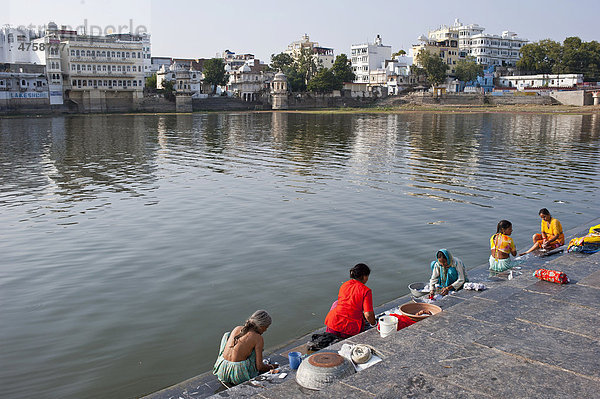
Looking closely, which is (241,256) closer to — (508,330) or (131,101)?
(508,330)

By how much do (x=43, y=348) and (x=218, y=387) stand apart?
3036 millimetres

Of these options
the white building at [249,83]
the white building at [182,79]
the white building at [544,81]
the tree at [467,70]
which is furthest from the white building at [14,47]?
the white building at [544,81]

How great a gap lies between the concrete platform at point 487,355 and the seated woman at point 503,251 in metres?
2.26

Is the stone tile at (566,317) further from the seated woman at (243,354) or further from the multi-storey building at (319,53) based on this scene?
the multi-storey building at (319,53)

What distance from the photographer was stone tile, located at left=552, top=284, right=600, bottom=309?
6.61 m

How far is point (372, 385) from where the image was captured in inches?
188

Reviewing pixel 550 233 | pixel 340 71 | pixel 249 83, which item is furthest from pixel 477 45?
pixel 550 233

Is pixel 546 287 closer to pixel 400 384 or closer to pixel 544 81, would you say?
pixel 400 384

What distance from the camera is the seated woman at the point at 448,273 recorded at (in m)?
8.56

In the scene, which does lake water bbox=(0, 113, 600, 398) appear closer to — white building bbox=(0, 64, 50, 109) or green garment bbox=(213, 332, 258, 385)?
green garment bbox=(213, 332, 258, 385)

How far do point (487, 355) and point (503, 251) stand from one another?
5.13 metres

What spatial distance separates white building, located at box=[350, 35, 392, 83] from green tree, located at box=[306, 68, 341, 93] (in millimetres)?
15079

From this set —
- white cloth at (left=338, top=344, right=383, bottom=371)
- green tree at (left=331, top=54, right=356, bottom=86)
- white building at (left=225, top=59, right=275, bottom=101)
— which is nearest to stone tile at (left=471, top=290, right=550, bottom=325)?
white cloth at (left=338, top=344, right=383, bottom=371)

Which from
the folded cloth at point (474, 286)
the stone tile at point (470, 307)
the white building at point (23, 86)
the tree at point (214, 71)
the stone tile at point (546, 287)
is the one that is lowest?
the folded cloth at point (474, 286)
